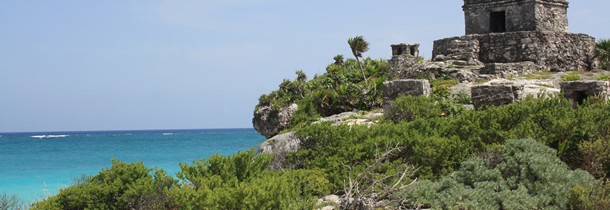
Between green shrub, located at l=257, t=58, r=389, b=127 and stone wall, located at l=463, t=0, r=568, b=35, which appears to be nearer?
green shrub, located at l=257, t=58, r=389, b=127

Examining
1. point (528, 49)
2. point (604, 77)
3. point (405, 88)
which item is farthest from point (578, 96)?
point (528, 49)

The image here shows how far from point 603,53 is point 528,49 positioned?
258 centimetres

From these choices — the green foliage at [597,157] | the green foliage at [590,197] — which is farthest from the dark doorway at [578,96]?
the green foliage at [590,197]

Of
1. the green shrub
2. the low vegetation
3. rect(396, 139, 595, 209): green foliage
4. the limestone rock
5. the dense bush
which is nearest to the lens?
the low vegetation

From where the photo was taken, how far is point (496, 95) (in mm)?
13852

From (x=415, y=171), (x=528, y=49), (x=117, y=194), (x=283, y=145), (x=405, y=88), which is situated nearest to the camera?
(x=117, y=194)

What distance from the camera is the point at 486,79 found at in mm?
17922

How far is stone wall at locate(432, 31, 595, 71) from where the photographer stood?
63.9 ft

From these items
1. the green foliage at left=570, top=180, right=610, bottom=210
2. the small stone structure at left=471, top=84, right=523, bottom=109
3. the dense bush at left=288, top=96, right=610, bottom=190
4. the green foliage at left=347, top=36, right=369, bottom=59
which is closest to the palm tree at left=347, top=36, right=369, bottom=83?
the green foliage at left=347, top=36, right=369, bottom=59

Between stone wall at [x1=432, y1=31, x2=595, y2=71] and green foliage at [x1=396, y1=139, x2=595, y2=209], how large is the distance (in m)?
10.2

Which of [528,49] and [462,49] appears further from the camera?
[462,49]

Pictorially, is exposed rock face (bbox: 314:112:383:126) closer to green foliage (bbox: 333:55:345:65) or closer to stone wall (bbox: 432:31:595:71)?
stone wall (bbox: 432:31:595:71)

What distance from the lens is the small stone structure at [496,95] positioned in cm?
1370

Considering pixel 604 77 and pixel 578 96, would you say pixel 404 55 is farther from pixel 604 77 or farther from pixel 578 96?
pixel 578 96
